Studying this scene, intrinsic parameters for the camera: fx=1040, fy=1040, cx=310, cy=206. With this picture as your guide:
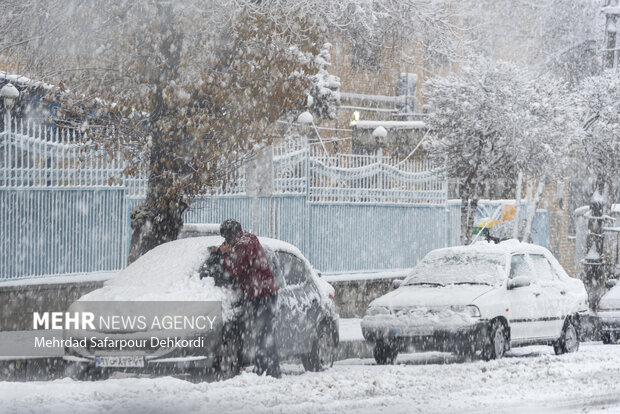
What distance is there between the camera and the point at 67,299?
14.3 meters

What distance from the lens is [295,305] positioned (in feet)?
38.2

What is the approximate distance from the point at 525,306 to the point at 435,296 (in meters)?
1.37

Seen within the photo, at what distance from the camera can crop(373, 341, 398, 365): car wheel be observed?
13617mm

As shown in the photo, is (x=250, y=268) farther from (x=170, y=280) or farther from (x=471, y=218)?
(x=471, y=218)

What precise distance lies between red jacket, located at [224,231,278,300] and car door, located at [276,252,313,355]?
67 centimetres

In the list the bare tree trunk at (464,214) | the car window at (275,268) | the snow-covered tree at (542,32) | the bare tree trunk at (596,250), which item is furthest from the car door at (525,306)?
the snow-covered tree at (542,32)

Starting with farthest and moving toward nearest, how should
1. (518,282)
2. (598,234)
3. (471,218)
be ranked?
(598,234), (471,218), (518,282)

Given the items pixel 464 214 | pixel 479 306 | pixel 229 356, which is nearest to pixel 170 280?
pixel 229 356

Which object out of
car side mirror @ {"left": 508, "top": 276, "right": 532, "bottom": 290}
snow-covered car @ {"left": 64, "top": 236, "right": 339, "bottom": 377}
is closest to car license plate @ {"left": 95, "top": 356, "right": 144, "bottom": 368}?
snow-covered car @ {"left": 64, "top": 236, "right": 339, "bottom": 377}

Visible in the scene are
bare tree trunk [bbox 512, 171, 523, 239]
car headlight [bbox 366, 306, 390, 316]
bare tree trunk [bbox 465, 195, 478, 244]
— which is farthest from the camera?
bare tree trunk [bbox 512, 171, 523, 239]

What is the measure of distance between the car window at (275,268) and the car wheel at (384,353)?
2.46 meters

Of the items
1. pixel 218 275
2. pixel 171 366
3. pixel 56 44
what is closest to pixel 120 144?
pixel 56 44

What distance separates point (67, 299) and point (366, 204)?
698 cm

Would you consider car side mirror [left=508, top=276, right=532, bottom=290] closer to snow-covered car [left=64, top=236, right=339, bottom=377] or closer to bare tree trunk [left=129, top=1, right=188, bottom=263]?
snow-covered car [left=64, top=236, right=339, bottom=377]
